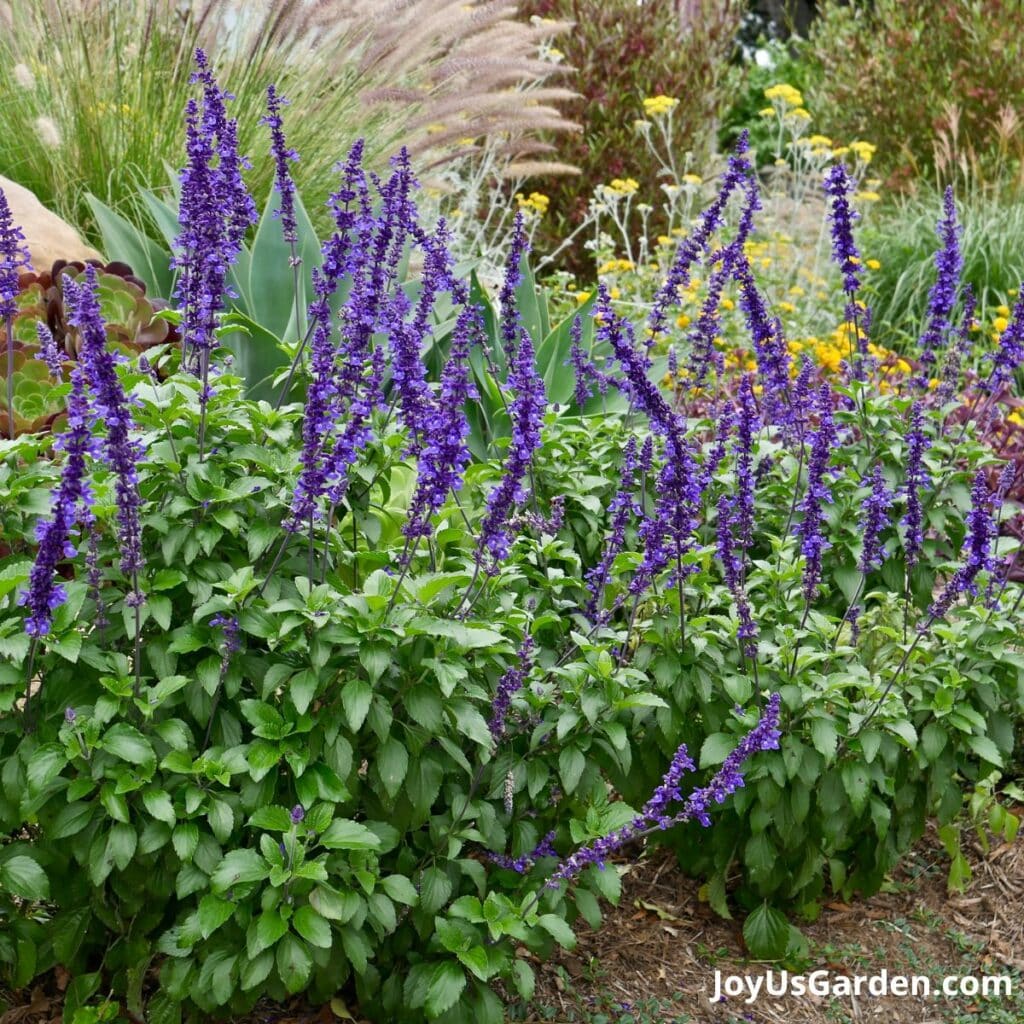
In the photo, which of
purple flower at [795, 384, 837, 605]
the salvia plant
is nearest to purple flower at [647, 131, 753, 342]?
the salvia plant

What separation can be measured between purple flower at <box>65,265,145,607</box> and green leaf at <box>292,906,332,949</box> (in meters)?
0.70

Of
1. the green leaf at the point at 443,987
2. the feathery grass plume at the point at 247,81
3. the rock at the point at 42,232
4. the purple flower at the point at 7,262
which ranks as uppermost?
the feathery grass plume at the point at 247,81

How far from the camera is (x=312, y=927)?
2.42m

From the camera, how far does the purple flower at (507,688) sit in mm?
2691

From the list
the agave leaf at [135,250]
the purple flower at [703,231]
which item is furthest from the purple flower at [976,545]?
the agave leaf at [135,250]

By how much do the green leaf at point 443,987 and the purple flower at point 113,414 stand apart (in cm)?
100

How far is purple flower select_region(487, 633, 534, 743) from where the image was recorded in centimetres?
269

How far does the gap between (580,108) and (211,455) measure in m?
9.18

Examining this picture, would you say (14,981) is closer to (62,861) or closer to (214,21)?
(62,861)

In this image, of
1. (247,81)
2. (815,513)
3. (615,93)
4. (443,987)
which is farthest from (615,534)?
(615,93)

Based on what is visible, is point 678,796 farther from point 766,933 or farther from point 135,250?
point 135,250

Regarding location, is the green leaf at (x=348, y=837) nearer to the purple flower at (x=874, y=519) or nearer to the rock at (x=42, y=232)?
the purple flower at (x=874, y=519)

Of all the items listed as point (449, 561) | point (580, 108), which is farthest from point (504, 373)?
point (580, 108)

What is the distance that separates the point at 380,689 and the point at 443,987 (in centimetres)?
63
